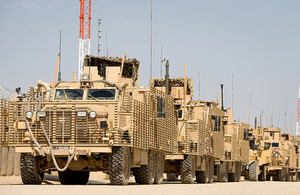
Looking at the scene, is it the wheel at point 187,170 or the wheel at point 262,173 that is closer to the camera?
the wheel at point 187,170

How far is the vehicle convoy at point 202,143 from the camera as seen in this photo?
26469 millimetres

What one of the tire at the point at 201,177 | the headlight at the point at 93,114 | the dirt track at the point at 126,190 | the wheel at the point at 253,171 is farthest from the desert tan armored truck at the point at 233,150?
the headlight at the point at 93,114

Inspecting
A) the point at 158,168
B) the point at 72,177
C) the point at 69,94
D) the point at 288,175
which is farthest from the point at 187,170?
the point at 288,175

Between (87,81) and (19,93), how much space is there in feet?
7.26

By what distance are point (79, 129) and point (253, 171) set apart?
22.8 metres

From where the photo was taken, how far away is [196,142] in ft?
89.9

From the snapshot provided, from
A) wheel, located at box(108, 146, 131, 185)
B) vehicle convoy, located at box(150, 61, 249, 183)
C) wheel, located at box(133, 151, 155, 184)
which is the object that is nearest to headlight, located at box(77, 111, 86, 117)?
wheel, located at box(108, 146, 131, 185)

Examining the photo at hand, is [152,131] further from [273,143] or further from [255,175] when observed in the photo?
[273,143]

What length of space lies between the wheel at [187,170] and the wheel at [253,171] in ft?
44.9

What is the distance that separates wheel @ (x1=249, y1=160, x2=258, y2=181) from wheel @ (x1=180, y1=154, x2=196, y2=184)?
13.7 metres

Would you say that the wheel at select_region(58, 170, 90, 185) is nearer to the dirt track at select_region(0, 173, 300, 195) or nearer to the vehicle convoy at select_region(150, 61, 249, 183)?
the dirt track at select_region(0, 173, 300, 195)

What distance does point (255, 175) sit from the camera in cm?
3931

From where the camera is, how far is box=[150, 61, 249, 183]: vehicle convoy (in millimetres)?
26469

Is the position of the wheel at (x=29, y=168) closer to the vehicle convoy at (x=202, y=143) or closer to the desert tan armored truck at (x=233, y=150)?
the vehicle convoy at (x=202, y=143)
